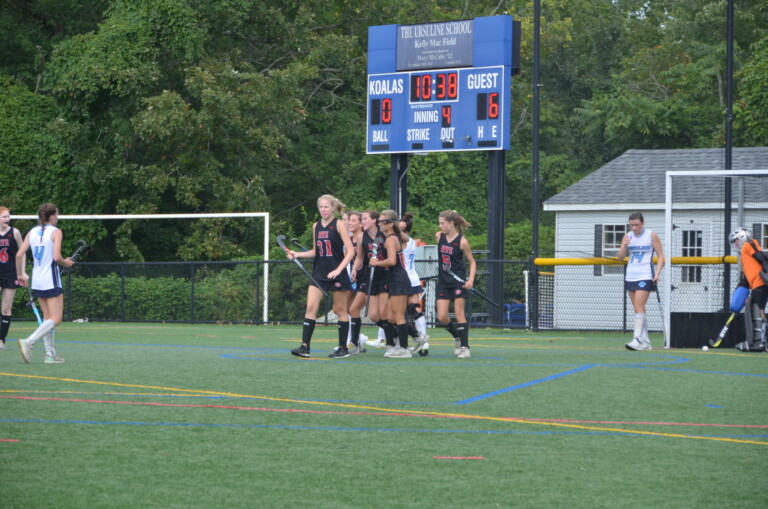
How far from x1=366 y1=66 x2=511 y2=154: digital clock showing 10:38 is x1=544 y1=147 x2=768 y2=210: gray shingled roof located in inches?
289

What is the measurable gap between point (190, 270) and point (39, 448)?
20.5 metres

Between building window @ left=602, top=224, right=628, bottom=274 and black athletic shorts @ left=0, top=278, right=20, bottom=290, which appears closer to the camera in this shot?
black athletic shorts @ left=0, top=278, right=20, bottom=290

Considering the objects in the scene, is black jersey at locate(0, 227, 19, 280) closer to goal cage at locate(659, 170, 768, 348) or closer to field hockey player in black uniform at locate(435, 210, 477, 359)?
field hockey player in black uniform at locate(435, 210, 477, 359)

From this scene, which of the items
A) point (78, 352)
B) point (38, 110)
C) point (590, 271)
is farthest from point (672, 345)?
point (38, 110)

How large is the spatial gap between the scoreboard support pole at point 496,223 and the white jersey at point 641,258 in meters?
7.88

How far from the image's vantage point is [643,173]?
30.6 meters

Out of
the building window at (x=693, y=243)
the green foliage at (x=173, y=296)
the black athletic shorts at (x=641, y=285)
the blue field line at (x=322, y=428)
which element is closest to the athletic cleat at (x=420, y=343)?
the black athletic shorts at (x=641, y=285)

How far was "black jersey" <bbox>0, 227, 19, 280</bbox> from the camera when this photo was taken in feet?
49.1

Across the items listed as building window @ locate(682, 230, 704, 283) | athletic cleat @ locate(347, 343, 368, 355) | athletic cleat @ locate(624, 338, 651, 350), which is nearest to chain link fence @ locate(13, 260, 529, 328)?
building window @ locate(682, 230, 704, 283)

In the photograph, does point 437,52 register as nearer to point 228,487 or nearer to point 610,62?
point 228,487

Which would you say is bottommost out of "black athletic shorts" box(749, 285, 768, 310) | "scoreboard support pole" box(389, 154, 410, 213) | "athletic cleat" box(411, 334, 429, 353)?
"athletic cleat" box(411, 334, 429, 353)

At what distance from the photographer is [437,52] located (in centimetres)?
2328

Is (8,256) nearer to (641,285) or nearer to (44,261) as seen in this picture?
(44,261)

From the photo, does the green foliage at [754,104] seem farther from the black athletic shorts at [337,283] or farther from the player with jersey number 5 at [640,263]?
the black athletic shorts at [337,283]
